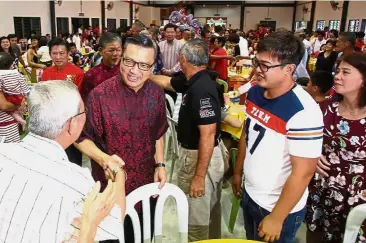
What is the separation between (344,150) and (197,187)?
87cm

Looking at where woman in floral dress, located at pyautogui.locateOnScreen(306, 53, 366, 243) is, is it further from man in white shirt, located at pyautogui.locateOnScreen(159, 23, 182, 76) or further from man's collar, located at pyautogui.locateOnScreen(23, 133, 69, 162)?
man in white shirt, located at pyautogui.locateOnScreen(159, 23, 182, 76)

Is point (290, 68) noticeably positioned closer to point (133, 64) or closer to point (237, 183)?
point (133, 64)

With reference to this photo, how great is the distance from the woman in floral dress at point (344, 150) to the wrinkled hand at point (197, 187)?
2.29 ft

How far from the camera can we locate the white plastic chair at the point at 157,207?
67.3 inches

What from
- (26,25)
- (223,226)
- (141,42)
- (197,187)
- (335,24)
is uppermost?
(335,24)

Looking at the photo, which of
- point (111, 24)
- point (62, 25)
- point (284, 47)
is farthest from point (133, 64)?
point (111, 24)

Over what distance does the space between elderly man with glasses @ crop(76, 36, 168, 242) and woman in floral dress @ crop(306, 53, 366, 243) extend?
0.98 meters

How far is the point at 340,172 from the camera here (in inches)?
75.5

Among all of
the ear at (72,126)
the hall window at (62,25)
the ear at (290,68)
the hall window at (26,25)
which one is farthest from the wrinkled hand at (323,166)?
the hall window at (62,25)

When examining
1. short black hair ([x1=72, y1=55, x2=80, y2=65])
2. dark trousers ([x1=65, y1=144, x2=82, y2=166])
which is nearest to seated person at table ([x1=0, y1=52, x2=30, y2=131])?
dark trousers ([x1=65, y1=144, x2=82, y2=166])

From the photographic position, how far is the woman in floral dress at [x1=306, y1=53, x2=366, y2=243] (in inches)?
71.9

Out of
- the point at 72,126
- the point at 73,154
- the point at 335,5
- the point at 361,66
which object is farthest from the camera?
the point at 335,5

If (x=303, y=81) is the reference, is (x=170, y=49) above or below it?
above

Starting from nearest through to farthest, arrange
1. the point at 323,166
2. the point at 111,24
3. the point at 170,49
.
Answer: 1. the point at 323,166
2. the point at 170,49
3. the point at 111,24
